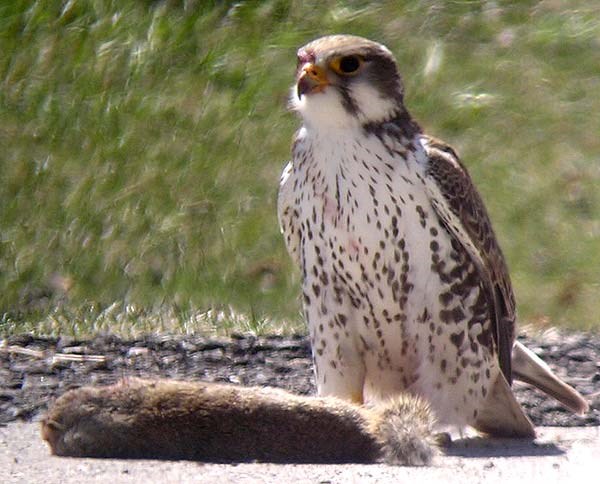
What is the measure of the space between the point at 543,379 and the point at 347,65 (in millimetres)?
1341

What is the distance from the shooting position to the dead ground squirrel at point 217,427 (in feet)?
16.2

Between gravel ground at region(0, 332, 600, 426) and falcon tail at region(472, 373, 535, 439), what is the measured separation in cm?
30

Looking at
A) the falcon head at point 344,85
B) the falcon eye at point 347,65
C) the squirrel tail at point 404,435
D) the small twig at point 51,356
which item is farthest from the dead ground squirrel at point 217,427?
the small twig at point 51,356

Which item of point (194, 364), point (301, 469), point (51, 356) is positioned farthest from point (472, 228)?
point (51, 356)

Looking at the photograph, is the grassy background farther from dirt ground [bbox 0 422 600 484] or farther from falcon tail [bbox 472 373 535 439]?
dirt ground [bbox 0 422 600 484]

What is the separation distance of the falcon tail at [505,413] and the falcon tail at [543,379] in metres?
0.16

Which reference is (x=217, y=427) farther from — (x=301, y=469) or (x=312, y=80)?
(x=312, y=80)

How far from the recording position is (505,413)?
591cm

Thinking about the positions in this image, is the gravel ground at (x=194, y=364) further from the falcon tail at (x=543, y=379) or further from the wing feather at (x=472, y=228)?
the wing feather at (x=472, y=228)

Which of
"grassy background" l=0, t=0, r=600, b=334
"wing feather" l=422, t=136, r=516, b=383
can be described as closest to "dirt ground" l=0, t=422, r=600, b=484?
"wing feather" l=422, t=136, r=516, b=383

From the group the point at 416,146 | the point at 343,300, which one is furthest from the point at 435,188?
the point at 343,300

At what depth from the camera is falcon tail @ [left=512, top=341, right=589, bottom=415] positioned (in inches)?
234

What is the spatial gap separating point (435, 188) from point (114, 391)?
1.25 meters

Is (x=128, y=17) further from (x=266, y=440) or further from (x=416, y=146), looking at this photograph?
(x=266, y=440)
